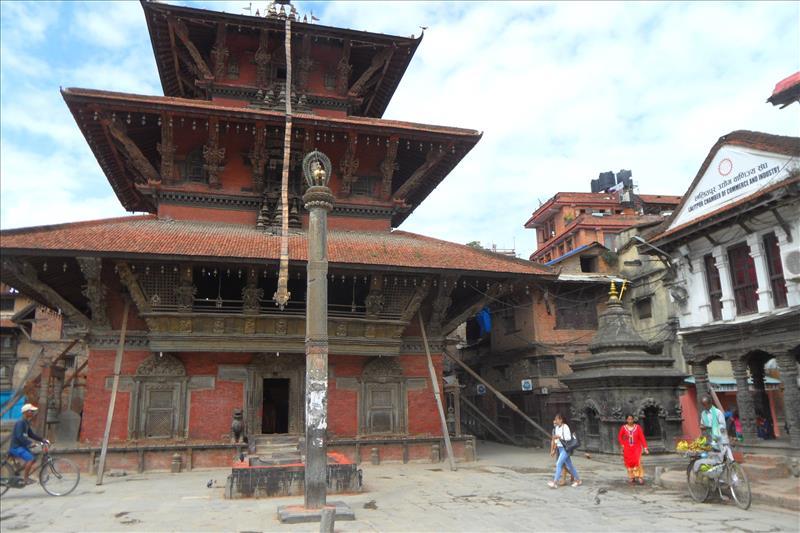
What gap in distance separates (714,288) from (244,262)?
15.6 metres

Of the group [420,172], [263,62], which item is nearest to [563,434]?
[420,172]

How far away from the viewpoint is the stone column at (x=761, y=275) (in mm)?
17250

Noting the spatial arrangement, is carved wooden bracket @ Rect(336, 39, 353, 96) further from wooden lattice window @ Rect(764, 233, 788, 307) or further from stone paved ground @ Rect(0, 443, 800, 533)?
wooden lattice window @ Rect(764, 233, 788, 307)

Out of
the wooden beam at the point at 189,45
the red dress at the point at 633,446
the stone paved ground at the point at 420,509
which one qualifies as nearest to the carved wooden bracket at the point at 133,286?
the stone paved ground at the point at 420,509

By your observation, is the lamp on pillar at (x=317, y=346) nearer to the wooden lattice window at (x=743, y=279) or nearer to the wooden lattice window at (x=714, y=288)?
the wooden lattice window at (x=743, y=279)

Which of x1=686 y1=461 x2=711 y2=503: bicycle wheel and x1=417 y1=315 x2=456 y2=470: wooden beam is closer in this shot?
x1=686 y1=461 x2=711 y2=503: bicycle wheel

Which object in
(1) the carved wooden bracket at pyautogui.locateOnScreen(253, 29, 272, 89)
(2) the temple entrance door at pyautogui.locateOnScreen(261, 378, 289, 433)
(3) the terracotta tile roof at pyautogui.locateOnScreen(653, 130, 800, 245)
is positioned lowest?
(2) the temple entrance door at pyautogui.locateOnScreen(261, 378, 289, 433)

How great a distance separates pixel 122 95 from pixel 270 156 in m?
4.41

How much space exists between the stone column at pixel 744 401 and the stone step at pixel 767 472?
5.51 m

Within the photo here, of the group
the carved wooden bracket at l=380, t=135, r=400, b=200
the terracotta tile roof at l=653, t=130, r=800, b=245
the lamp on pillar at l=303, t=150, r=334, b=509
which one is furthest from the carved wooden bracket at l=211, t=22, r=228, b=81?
the terracotta tile roof at l=653, t=130, r=800, b=245

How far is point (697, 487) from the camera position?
10.3 meters

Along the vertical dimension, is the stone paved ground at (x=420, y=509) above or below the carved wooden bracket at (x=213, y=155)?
below

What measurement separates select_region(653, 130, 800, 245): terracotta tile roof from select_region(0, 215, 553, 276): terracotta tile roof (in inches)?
234

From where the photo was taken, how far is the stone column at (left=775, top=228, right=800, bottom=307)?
16.2 meters
